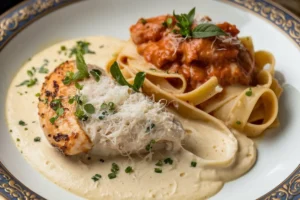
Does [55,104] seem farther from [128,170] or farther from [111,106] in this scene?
[128,170]

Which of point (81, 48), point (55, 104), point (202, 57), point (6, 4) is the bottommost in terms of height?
point (55, 104)

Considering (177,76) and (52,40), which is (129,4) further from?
(177,76)

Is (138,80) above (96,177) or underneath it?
above

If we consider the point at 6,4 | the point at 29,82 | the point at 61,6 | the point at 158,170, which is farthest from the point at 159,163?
the point at 6,4

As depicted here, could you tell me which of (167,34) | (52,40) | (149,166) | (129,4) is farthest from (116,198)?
(129,4)

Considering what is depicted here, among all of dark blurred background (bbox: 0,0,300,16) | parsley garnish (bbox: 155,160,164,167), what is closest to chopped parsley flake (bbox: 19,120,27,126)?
parsley garnish (bbox: 155,160,164,167)

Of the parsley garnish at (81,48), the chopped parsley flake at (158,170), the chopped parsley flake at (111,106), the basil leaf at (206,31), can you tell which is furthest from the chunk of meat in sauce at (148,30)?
the chopped parsley flake at (158,170)

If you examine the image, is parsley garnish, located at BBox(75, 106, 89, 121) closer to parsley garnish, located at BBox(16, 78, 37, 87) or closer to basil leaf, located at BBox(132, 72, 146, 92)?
basil leaf, located at BBox(132, 72, 146, 92)
